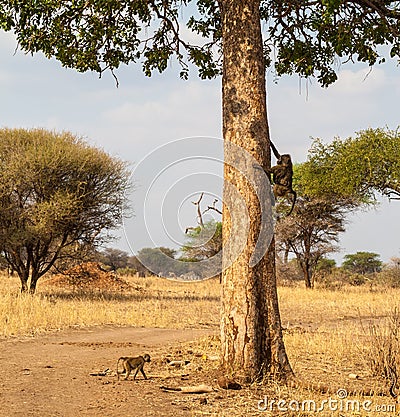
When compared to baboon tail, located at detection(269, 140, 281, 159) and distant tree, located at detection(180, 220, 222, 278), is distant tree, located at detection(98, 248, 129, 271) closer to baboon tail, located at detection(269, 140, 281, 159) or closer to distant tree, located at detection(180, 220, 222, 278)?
distant tree, located at detection(180, 220, 222, 278)

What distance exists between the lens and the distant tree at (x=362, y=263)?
47.5 metres

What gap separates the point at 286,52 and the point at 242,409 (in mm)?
7056

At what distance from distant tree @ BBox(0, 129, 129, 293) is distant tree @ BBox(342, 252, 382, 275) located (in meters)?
31.9

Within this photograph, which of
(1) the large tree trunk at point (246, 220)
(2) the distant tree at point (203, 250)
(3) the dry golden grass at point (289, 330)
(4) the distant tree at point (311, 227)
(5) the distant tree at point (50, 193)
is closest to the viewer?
(3) the dry golden grass at point (289, 330)

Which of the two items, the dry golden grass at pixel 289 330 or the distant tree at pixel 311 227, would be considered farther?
the distant tree at pixel 311 227

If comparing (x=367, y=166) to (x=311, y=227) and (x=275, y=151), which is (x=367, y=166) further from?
A: (x=275, y=151)

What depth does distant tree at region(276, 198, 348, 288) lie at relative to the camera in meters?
31.6

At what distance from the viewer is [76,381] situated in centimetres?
607

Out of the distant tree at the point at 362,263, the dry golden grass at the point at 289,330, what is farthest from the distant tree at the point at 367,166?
the distant tree at the point at 362,263

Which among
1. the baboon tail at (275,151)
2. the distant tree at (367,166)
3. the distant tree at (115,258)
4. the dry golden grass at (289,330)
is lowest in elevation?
the dry golden grass at (289,330)

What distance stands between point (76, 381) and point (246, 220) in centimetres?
254

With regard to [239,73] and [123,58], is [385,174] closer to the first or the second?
[123,58]

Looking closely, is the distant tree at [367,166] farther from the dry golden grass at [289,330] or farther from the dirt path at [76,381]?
the dirt path at [76,381]

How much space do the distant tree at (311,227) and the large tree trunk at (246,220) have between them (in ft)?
81.7
